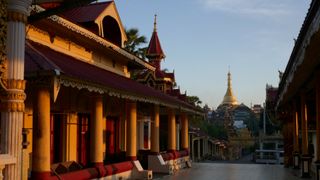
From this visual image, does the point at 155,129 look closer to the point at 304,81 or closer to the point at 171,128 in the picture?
the point at 171,128

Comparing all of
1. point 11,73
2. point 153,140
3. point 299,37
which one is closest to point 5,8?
point 11,73

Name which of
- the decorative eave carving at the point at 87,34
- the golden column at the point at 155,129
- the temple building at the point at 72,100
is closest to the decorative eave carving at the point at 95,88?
the temple building at the point at 72,100

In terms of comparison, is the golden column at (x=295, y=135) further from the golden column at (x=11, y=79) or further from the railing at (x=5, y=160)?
the railing at (x=5, y=160)

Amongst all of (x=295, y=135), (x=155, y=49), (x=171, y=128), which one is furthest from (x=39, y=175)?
(x=155, y=49)

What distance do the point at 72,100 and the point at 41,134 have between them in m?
5.73

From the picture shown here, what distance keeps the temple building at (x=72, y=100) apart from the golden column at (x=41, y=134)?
2 cm

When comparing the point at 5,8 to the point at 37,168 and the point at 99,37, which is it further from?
the point at 99,37

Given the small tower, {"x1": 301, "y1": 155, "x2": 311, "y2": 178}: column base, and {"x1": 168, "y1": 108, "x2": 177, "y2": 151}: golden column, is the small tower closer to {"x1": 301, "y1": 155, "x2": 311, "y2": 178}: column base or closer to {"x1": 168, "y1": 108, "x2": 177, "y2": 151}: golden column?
{"x1": 168, "y1": 108, "x2": 177, "y2": 151}: golden column

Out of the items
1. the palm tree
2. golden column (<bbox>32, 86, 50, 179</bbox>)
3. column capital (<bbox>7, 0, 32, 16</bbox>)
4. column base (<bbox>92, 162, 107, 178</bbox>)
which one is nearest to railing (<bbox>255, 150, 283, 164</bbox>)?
the palm tree

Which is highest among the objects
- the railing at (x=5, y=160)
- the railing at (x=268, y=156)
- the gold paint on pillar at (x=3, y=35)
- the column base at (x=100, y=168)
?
the gold paint on pillar at (x=3, y=35)

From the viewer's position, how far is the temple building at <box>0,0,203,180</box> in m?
7.11

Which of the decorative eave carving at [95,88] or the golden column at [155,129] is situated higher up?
the decorative eave carving at [95,88]

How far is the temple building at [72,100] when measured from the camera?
7.11 metres

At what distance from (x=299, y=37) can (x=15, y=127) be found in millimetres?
7259
